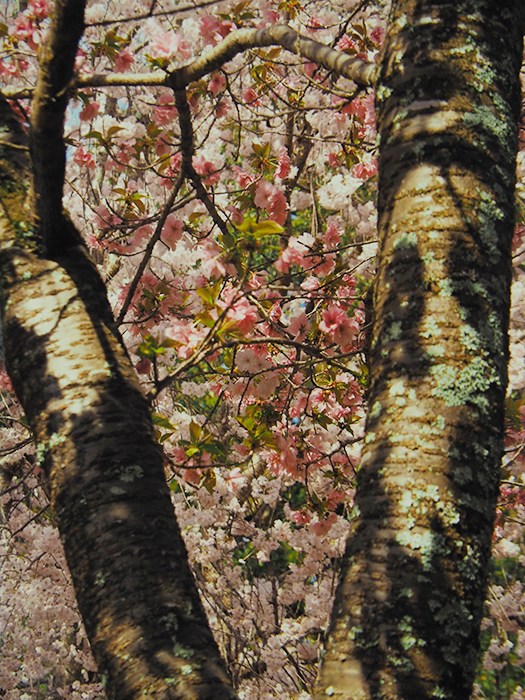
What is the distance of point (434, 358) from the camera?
2.97 ft

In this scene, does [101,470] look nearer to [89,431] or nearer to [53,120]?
[89,431]

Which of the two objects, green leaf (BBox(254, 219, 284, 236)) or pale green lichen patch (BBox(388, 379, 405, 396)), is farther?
green leaf (BBox(254, 219, 284, 236))

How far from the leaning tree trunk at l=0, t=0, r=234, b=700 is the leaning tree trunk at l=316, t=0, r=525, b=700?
267 millimetres

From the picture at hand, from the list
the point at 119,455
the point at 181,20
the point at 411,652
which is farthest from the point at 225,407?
the point at 181,20

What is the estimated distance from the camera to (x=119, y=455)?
1041 mm

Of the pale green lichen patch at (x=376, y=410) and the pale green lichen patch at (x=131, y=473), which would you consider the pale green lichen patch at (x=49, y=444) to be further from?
the pale green lichen patch at (x=376, y=410)

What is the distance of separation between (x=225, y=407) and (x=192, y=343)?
10.1 ft

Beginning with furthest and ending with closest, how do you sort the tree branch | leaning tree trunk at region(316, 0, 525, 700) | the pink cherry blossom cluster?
1. the pink cherry blossom cluster
2. the tree branch
3. leaning tree trunk at region(316, 0, 525, 700)

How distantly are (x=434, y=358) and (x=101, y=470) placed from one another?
653mm

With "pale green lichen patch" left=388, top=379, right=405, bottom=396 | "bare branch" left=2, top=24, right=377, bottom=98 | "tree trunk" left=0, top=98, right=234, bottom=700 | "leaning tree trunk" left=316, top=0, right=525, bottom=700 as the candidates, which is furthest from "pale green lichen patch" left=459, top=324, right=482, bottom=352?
"bare branch" left=2, top=24, right=377, bottom=98

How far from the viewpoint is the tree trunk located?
87 centimetres

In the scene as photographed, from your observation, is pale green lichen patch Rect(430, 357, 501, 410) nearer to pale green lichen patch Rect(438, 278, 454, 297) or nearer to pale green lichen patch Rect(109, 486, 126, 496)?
pale green lichen patch Rect(438, 278, 454, 297)

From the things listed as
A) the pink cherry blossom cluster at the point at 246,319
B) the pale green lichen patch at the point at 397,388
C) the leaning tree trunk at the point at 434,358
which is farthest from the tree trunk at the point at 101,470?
the pale green lichen patch at the point at 397,388

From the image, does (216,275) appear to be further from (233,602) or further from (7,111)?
(233,602)
